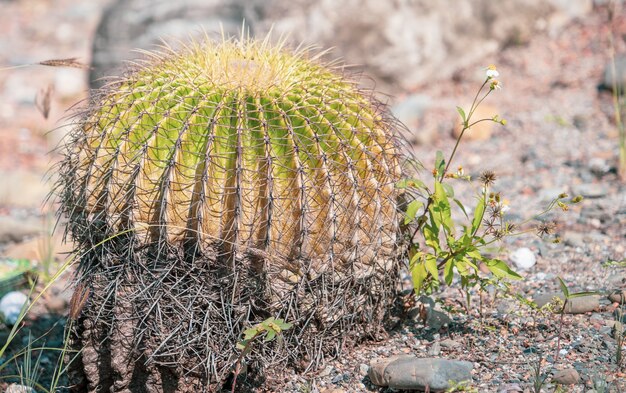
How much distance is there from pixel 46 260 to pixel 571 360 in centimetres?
337

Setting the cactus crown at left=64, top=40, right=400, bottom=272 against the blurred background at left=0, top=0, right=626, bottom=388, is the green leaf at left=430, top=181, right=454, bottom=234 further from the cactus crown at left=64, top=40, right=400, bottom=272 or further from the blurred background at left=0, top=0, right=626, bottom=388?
the blurred background at left=0, top=0, right=626, bottom=388

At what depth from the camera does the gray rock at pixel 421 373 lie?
3275mm

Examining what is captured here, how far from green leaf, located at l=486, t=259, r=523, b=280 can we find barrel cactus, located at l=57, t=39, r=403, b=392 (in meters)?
0.46

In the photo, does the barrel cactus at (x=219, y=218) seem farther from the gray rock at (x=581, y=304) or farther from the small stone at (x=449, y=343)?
the gray rock at (x=581, y=304)

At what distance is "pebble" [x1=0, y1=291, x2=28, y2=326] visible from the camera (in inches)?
182

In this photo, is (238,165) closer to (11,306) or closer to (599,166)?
(11,306)

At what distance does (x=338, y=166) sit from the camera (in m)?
3.32

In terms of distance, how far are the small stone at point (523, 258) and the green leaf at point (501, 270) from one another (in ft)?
3.51

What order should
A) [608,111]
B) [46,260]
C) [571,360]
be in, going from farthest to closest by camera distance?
[608,111] < [46,260] < [571,360]

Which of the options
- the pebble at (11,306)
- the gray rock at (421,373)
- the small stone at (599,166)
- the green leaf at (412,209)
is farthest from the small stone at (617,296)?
the pebble at (11,306)

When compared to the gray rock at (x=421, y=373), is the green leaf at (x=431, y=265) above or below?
above

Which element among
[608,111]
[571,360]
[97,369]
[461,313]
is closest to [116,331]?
[97,369]

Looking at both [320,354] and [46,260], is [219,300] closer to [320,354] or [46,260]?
[320,354]

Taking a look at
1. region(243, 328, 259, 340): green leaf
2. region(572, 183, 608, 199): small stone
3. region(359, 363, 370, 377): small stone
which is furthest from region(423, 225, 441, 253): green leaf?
region(572, 183, 608, 199): small stone
